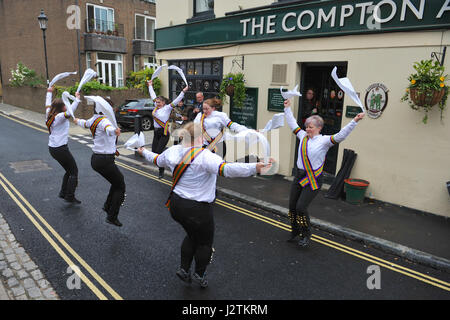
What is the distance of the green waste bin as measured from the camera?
684cm

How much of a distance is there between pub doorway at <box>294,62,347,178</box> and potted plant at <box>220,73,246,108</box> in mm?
1663

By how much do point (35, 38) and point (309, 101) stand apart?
2689 centimetres

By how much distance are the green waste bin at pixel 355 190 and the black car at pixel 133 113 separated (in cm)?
1150

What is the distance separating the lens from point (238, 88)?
9.04 m

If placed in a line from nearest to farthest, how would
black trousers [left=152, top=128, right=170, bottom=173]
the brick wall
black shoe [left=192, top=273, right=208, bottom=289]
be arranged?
1. black shoe [left=192, top=273, right=208, bottom=289]
2. black trousers [left=152, top=128, right=170, bottom=173]
3. the brick wall

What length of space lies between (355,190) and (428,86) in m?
2.39

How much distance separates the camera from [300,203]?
4.84 meters

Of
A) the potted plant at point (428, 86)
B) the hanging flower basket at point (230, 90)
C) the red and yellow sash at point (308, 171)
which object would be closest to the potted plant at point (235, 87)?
the hanging flower basket at point (230, 90)

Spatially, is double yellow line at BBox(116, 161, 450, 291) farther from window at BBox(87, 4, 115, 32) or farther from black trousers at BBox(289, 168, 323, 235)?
window at BBox(87, 4, 115, 32)

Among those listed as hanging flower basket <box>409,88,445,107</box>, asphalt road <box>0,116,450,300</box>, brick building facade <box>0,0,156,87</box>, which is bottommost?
asphalt road <box>0,116,450,300</box>

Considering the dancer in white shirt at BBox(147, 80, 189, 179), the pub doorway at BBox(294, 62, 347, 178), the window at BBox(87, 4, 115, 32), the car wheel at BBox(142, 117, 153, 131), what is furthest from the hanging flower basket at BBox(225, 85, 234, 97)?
the window at BBox(87, 4, 115, 32)
